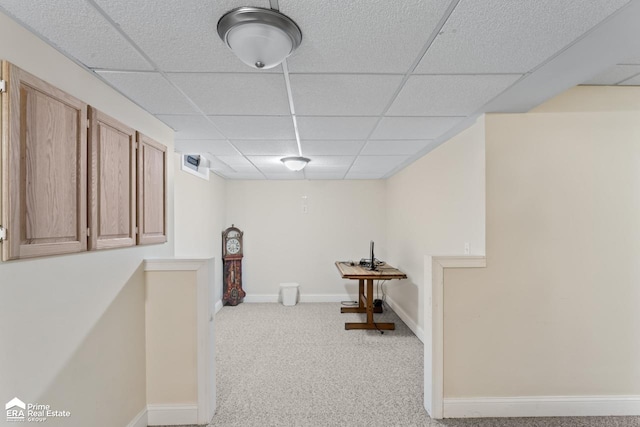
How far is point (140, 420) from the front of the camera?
2.21 m

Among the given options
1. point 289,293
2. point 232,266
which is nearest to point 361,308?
point 289,293

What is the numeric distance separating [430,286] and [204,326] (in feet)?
5.49

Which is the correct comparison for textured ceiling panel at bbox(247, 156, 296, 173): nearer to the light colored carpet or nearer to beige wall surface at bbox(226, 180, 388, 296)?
beige wall surface at bbox(226, 180, 388, 296)

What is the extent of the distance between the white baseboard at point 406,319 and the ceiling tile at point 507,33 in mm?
3140

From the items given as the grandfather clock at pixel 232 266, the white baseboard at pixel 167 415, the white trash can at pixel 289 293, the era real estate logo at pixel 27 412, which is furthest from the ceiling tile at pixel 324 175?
the era real estate logo at pixel 27 412

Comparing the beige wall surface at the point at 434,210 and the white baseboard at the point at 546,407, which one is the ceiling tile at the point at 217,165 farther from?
the white baseboard at the point at 546,407

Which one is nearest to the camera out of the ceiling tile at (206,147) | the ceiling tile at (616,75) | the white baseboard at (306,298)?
Answer: the ceiling tile at (616,75)

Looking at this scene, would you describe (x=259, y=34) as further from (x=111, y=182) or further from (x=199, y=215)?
(x=199, y=215)

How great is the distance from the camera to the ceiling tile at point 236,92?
1.80 m

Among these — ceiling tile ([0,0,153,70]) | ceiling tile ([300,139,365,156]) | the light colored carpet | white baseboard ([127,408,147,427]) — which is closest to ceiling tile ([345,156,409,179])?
ceiling tile ([300,139,365,156])

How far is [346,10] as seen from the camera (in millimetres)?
1237

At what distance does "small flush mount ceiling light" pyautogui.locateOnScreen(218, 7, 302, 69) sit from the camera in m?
1.25

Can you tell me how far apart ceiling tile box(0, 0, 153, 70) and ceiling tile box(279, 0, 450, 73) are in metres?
0.75

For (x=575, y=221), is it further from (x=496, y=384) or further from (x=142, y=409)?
(x=142, y=409)
